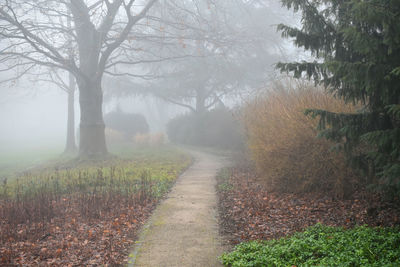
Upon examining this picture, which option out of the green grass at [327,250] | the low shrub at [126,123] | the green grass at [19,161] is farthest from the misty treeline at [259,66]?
the green grass at [19,161]

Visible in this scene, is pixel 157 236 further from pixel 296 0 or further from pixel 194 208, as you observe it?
pixel 296 0

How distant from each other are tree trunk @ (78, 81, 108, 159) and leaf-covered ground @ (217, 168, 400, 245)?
910 centimetres

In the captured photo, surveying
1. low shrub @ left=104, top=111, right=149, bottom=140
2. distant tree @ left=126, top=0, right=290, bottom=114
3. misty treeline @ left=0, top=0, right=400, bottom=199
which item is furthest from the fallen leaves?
low shrub @ left=104, top=111, right=149, bottom=140

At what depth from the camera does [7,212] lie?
7008 millimetres

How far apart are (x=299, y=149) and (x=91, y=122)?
11.1 m

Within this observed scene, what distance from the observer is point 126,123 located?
32688mm

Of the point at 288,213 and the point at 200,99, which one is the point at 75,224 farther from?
the point at 200,99

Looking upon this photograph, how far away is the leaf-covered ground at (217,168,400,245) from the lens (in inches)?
226

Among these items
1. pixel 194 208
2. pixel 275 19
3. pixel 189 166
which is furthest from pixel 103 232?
pixel 275 19

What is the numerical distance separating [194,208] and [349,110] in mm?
3890

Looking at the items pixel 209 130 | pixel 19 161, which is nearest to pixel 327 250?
pixel 209 130

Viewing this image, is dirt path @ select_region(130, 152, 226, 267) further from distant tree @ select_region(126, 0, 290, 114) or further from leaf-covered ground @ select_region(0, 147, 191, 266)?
distant tree @ select_region(126, 0, 290, 114)

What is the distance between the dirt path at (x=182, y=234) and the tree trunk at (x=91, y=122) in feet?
25.9

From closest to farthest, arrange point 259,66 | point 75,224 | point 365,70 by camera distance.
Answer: point 365,70
point 75,224
point 259,66
